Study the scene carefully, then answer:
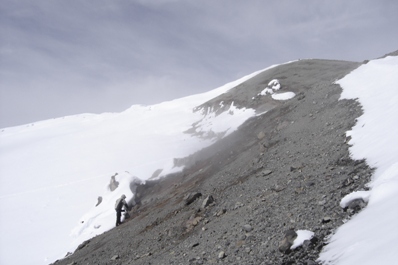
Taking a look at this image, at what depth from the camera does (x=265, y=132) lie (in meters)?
18.4

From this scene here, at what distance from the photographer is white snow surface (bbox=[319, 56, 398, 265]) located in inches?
163

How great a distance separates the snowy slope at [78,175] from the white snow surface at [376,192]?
1402 centimetres

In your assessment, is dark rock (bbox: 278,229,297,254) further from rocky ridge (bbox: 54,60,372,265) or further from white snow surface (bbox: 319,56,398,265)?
white snow surface (bbox: 319,56,398,265)

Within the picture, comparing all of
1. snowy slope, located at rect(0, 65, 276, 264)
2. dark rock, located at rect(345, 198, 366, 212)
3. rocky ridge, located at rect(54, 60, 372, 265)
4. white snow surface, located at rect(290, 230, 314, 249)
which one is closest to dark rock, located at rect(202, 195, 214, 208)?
rocky ridge, located at rect(54, 60, 372, 265)

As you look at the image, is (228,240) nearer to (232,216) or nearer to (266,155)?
(232,216)

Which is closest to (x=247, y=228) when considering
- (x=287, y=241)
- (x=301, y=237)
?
(x=287, y=241)

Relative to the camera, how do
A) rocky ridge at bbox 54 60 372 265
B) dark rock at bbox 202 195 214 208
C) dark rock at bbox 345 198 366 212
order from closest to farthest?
dark rock at bbox 345 198 366 212 → rocky ridge at bbox 54 60 372 265 → dark rock at bbox 202 195 214 208

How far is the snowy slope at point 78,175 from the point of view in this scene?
2020 cm

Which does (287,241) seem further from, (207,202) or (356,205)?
(207,202)

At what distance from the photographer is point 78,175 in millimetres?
33500

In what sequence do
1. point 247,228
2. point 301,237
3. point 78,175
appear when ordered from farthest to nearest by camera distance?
1. point 78,175
2. point 247,228
3. point 301,237

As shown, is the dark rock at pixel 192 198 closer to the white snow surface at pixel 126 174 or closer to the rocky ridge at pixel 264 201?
the rocky ridge at pixel 264 201

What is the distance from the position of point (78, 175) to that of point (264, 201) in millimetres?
29339

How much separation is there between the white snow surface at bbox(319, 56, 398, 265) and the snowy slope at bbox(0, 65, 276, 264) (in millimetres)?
14019
